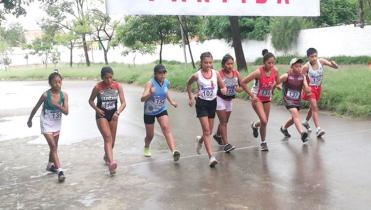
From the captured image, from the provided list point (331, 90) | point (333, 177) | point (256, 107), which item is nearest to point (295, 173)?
point (333, 177)

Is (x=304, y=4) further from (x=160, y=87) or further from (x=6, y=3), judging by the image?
(x=6, y=3)

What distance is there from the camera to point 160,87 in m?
6.93

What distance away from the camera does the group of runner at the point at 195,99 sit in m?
6.45

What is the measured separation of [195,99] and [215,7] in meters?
2.10

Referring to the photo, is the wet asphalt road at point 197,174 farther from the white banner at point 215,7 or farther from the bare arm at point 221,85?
the white banner at point 215,7

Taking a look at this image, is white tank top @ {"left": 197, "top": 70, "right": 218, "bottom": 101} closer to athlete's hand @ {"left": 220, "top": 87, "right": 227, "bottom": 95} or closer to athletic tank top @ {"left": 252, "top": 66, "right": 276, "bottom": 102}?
athlete's hand @ {"left": 220, "top": 87, "right": 227, "bottom": 95}

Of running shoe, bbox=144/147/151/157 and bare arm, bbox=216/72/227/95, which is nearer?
bare arm, bbox=216/72/227/95

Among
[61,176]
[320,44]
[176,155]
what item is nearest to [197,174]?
[176,155]

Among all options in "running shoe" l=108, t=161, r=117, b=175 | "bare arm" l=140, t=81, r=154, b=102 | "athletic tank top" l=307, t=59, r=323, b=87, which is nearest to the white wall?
"athletic tank top" l=307, t=59, r=323, b=87

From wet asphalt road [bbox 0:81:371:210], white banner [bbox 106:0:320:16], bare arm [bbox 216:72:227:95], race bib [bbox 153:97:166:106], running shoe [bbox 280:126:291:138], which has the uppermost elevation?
white banner [bbox 106:0:320:16]

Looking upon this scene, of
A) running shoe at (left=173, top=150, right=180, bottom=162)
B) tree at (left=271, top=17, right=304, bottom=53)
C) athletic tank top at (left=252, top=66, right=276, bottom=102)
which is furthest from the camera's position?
tree at (left=271, top=17, right=304, bottom=53)

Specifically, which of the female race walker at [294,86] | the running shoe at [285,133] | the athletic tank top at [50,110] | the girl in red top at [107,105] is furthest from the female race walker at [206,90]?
the running shoe at [285,133]

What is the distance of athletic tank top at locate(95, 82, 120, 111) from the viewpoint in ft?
21.3

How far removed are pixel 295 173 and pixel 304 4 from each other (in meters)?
2.09
